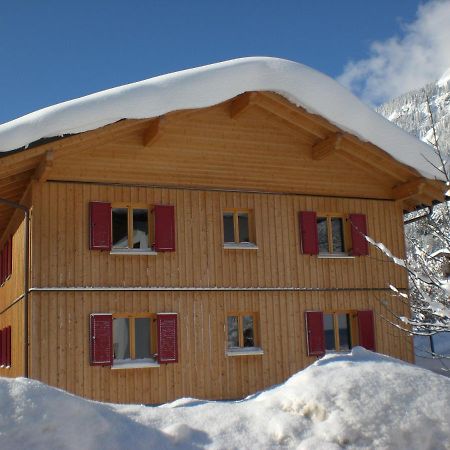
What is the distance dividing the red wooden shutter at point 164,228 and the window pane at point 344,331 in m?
4.40

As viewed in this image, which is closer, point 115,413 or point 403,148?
point 115,413

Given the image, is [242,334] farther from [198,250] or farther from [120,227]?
[120,227]

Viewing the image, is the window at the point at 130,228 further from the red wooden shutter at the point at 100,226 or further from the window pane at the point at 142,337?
the window pane at the point at 142,337

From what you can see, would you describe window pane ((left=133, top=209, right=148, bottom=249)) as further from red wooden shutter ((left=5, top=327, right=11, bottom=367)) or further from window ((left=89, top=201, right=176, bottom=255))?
red wooden shutter ((left=5, top=327, right=11, bottom=367))

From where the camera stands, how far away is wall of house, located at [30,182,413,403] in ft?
42.4

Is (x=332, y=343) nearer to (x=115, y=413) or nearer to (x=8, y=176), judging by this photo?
(x=8, y=176)

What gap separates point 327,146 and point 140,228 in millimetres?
4431

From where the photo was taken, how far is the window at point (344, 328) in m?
15.0

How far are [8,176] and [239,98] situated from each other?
482 centimetres

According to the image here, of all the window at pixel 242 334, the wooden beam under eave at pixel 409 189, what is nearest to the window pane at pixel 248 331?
the window at pixel 242 334

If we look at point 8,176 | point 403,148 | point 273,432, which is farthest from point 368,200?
point 273,432

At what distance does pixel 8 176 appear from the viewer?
41.7ft

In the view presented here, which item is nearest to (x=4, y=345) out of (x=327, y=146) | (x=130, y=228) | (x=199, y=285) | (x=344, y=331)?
(x=130, y=228)

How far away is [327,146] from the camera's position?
14.9 metres
